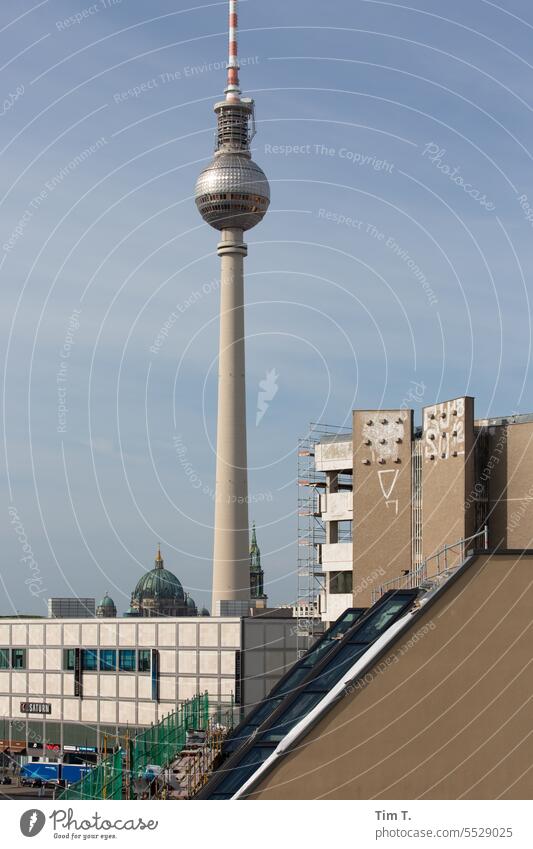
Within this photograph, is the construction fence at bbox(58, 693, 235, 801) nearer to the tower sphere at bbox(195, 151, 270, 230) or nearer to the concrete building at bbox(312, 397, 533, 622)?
the concrete building at bbox(312, 397, 533, 622)

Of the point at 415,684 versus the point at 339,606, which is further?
the point at 339,606

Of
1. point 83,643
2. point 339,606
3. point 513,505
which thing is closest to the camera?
point 513,505

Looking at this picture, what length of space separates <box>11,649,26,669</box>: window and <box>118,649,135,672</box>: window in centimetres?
804

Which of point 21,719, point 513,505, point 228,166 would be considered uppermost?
point 228,166

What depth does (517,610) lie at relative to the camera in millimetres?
29516

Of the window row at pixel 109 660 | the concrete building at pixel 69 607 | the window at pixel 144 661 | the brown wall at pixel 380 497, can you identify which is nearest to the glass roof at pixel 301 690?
the window at pixel 144 661

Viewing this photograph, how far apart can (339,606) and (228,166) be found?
3154 inches

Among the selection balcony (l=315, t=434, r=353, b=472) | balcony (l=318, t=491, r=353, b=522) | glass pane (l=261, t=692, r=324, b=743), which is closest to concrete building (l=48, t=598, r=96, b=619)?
balcony (l=318, t=491, r=353, b=522)

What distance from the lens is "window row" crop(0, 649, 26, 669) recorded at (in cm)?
7750

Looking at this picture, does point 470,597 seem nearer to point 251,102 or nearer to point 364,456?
point 364,456

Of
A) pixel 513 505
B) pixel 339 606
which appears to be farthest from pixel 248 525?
pixel 513 505

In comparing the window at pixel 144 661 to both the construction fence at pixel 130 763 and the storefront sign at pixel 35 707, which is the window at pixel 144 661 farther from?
the construction fence at pixel 130 763

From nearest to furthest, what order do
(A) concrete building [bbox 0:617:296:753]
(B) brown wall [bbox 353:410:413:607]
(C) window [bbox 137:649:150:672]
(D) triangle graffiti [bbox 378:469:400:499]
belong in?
(A) concrete building [bbox 0:617:296:753] → (C) window [bbox 137:649:150:672] → (B) brown wall [bbox 353:410:413:607] → (D) triangle graffiti [bbox 378:469:400:499]

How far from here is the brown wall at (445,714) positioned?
27906mm
